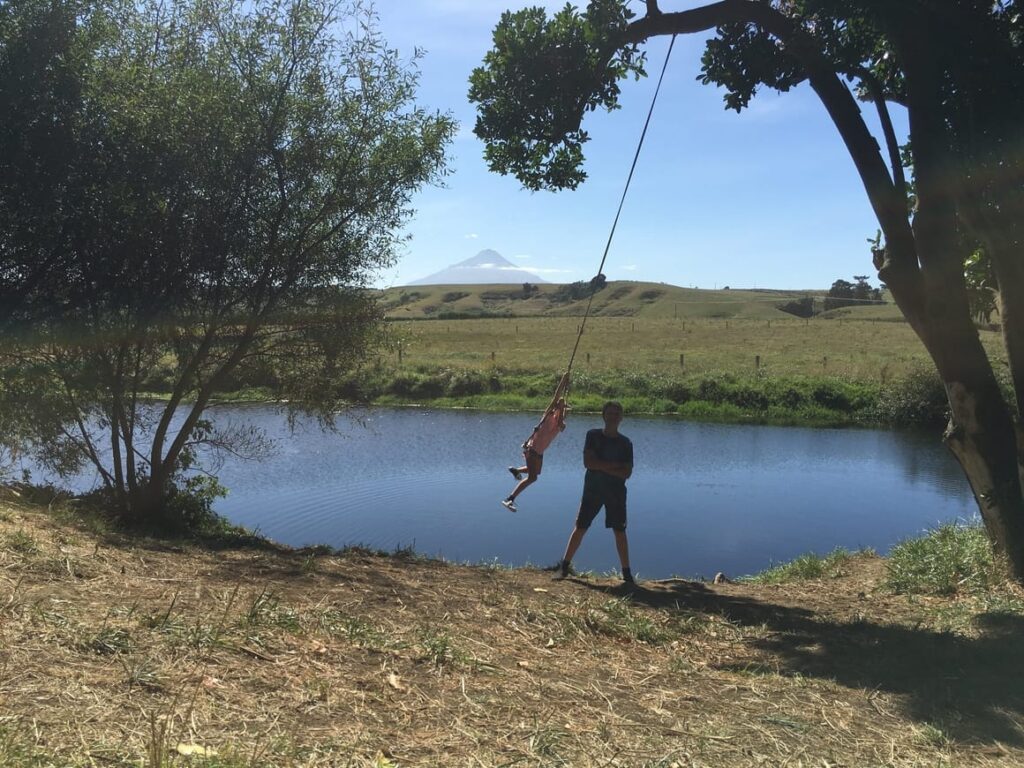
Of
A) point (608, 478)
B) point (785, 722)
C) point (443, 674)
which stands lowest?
point (785, 722)

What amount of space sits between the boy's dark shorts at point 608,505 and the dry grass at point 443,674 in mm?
1237

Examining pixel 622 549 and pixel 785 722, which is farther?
pixel 622 549

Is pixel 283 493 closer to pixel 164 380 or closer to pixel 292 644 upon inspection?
pixel 164 380

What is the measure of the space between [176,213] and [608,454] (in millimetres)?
5665

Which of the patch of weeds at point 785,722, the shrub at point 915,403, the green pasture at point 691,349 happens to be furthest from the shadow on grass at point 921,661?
the shrub at point 915,403

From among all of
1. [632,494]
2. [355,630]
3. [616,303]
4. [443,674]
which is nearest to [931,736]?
[443,674]

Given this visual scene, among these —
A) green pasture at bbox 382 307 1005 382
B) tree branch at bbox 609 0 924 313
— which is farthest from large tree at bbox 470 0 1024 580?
green pasture at bbox 382 307 1005 382

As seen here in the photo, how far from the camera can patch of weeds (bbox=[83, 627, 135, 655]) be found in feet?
13.4

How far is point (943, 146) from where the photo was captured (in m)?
7.53

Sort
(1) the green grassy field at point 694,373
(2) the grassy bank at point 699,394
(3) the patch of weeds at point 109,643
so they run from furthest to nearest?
(1) the green grassy field at point 694,373, (2) the grassy bank at point 699,394, (3) the patch of weeds at point 109,643

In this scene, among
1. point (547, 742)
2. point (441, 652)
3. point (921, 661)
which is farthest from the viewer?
point (921, 661)

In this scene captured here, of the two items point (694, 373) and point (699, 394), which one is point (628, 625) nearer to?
point (699, 394)

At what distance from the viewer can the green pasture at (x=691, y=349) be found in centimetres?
3734

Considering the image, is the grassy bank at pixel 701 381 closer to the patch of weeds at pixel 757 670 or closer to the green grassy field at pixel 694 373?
the green grassy field at pixel 694 373
